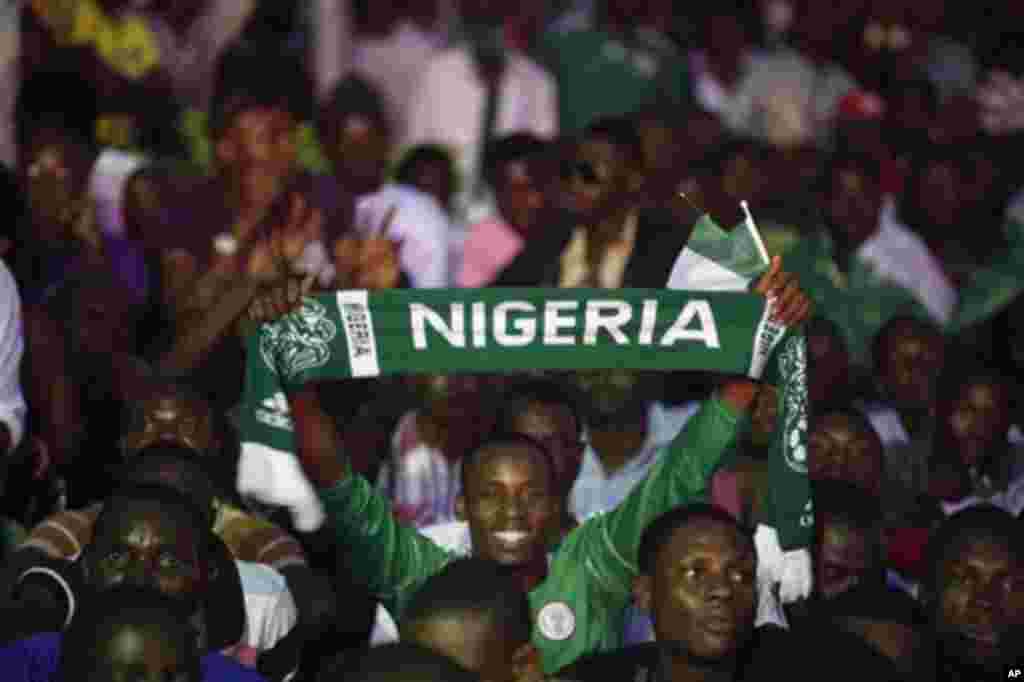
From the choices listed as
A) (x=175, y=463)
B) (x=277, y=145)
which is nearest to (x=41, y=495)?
(x=175, y=463)

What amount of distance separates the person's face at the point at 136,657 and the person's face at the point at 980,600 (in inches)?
104

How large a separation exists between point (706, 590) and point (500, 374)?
11.4 ft

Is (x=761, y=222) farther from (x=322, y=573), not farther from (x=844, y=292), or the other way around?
(x=322, y=573)

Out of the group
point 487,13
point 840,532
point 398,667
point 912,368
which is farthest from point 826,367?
point 487,13

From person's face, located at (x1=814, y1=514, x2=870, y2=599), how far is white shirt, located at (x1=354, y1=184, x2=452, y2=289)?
3.73 m

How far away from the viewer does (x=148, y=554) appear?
22.8ft

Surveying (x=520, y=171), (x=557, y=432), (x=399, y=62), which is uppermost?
(x=399, y=62)

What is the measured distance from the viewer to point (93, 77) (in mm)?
11938

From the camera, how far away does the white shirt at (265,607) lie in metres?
7.56

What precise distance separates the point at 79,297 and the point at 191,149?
9.88ft

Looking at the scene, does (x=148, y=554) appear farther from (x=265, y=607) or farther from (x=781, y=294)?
(x=781, y=294)

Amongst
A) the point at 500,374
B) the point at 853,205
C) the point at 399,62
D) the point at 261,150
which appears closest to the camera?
the point at 500,374

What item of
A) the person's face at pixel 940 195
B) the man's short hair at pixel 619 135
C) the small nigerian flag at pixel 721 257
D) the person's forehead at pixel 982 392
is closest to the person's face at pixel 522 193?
the man's short hair at pixel 619 135

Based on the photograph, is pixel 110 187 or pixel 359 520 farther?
pixel 110 187
